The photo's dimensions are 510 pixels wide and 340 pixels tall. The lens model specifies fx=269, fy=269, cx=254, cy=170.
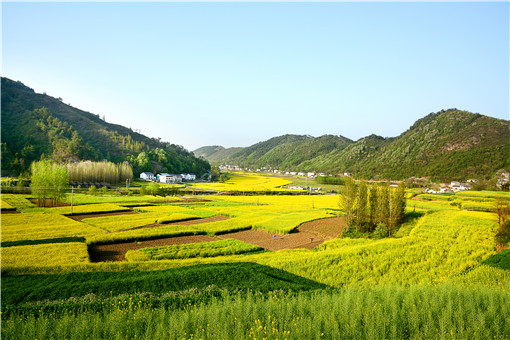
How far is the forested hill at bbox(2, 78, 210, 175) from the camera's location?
93.7 m

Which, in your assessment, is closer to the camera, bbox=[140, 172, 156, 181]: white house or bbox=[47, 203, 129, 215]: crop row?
bbox=[47, 203, 129, 215]: crop row

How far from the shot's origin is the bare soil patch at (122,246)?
65.1 feet

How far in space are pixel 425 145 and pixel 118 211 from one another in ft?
Answer: 356

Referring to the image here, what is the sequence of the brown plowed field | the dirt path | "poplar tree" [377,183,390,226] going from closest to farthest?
the dirt path < the brown plowed field < "poplar tree" [377,183,390,226]

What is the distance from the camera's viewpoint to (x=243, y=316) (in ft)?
20.9

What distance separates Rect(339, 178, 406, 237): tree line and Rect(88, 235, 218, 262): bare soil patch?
56.7ft

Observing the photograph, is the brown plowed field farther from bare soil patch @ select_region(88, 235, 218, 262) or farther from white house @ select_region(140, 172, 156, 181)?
white house @ select_region(140, 172, 156, 181)

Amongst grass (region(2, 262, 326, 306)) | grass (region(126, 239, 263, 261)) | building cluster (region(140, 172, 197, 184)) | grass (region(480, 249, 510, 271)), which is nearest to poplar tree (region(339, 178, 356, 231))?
grass (region(126, 239, 263, 261))

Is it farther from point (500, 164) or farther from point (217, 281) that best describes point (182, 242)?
point (500, 164)

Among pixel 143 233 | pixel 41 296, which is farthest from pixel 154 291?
pixel 143 233

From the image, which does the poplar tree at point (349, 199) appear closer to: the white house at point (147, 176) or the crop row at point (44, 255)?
the crop row at point (44, 255)

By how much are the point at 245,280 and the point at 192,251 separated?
897 cm

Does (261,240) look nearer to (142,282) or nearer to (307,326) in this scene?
(142,282)

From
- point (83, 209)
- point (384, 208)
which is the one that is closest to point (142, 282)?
point (384, 208)
